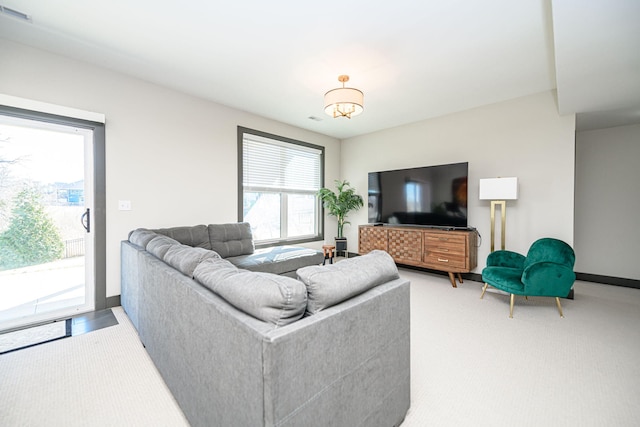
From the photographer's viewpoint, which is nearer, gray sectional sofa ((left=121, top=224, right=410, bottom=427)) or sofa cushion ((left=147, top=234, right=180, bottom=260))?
gray sectional sofa ((left=121, top=224, right=410, bottom=427))

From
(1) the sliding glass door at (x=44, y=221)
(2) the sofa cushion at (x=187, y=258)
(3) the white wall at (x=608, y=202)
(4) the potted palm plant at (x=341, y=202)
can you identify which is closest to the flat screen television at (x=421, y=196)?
(4) the potted palm plant at (x=341, y=202)

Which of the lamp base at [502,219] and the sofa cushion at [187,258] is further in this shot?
the lamp base at [502,219]

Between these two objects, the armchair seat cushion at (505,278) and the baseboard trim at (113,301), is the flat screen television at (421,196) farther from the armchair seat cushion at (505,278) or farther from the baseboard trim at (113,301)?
the baseboard trim at (113,301)

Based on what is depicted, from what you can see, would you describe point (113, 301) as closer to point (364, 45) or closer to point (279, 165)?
point (279, 165)

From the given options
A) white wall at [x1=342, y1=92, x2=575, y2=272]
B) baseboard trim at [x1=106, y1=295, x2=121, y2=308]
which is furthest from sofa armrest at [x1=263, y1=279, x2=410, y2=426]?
white wall at [x1=342, y1=92, x2=575, y2=272]

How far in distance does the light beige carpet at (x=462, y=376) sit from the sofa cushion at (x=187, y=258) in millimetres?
817

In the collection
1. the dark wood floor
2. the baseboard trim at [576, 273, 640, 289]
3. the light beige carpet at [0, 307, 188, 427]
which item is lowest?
the light beige carpet at [0, 307, 188, 427]

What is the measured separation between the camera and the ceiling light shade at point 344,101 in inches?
110

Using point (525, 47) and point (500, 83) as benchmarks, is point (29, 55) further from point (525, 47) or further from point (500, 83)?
point (500, 83)

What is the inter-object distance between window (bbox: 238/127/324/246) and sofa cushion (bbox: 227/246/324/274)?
1065mm

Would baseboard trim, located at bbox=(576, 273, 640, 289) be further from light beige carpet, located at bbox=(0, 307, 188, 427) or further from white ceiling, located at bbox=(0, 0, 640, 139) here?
light beige carpet, located at bbox=(0, 307, 188, 427)

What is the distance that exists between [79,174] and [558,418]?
4448mm

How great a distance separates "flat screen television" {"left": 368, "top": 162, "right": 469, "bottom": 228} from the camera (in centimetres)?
397

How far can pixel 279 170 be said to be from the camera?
16.0 ft
